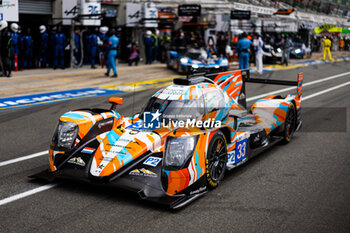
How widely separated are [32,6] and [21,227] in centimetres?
1883

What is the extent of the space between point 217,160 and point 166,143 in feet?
2.80

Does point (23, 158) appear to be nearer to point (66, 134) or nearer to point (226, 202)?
point (66, 134)

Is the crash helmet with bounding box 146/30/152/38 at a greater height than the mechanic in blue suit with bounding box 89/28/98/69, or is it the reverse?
the crash helmet with bounding box 146/30/152/38

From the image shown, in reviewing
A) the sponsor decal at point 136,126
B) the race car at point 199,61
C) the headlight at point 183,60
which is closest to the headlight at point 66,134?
the sponsor decal at point 136,126

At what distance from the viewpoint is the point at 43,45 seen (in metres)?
21.0

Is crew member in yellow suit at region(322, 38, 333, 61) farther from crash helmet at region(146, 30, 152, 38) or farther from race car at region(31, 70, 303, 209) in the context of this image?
race car at region(31, 70, 303, 209)

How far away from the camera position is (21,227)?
4523mm

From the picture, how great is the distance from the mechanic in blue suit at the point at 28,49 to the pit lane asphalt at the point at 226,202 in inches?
514

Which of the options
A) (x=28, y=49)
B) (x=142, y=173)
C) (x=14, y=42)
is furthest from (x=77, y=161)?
(x=28, y=49)

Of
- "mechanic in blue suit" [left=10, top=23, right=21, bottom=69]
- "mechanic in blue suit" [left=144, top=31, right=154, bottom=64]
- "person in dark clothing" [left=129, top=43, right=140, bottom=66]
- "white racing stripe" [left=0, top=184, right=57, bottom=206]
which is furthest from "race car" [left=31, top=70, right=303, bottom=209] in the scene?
"mechanic in blue suit" [left=144, top=31, right=154, bottom=64]

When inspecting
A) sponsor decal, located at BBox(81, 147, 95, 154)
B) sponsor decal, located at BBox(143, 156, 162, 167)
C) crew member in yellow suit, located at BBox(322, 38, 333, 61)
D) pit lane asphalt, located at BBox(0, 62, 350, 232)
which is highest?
crew member in yellow suit, located at BBox(322, 38, 333, 61)

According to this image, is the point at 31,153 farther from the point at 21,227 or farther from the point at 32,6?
the point at 32,6

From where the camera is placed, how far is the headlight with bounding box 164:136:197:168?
16.8 ft

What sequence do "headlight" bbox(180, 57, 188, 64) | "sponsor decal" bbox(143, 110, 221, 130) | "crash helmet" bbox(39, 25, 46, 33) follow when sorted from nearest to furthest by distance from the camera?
"sponsor decal" bbox(143, 110, 221, 130), "headlight" bbox(180, 57, 188, 64), "crash helmet" bbox(39, 25, 46, 33)
